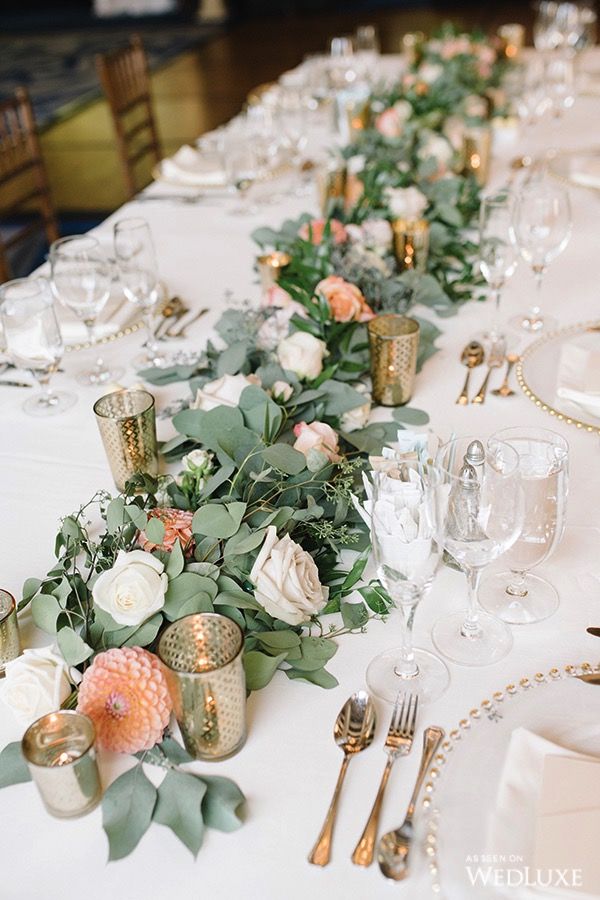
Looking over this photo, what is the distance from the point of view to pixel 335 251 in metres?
1.66

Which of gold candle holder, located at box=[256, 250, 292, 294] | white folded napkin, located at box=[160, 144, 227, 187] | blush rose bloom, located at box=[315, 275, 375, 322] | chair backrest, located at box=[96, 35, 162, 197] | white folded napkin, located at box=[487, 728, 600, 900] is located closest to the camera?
white folded napkin, located at box=[487, 728, 600, 900]

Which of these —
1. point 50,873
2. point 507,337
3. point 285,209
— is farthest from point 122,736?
point 285,209

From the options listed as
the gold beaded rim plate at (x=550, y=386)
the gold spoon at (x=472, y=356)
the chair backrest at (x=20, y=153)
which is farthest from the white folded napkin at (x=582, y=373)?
the chair backrest at (x=20, y=153)

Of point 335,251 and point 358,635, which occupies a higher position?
point 335,251

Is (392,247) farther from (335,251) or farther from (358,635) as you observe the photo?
(358,635)

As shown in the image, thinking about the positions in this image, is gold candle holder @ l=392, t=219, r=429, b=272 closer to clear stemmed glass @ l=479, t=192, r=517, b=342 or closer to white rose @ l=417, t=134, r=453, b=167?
clear stemmed glass @ l=479, t=192, r=517, b=342

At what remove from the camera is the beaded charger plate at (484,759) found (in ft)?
2.37

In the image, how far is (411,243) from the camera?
1749mm

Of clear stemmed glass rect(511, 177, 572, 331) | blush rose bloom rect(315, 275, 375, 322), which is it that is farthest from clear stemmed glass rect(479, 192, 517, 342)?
blush rose bloom rect(315, 275, 375, 322)

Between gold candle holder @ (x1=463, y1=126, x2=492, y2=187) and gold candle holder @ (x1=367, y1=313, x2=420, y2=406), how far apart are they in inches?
41.9

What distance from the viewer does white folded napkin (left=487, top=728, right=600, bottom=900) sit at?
0.71 meters

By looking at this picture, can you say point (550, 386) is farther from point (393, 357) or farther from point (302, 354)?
point (302, 354)

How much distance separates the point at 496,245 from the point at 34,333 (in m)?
0.81

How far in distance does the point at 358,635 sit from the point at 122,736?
0.29m
